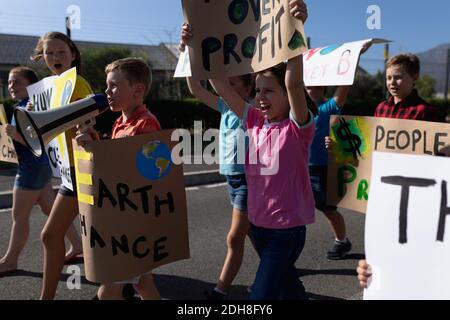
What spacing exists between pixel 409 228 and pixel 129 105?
1633 mm

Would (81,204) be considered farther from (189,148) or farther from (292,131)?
(189,148)

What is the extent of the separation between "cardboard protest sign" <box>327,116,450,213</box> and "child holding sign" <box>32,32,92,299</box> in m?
1.74

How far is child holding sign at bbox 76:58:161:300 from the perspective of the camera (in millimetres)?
2553

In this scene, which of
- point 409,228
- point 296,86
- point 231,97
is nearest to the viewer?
point 409,228

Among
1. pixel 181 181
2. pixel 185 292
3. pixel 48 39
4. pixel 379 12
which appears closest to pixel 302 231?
pixel 181 181

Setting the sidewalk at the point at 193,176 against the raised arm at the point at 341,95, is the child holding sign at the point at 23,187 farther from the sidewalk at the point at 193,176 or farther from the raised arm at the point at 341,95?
the sidewalk at the point at 193,176

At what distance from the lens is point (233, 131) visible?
3.14 m

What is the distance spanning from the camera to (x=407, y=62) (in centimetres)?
338

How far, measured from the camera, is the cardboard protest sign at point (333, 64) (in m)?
3.43

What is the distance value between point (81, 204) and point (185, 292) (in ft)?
4.58

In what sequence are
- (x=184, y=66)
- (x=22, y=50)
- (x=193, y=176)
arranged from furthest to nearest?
(x=22, y=50) → (x=193, y=176) → (x=184, y=66)

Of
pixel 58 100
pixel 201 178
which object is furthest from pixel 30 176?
pixel 201 178

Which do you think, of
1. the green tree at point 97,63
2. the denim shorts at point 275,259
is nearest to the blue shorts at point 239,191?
the denim shorts at point 275,259

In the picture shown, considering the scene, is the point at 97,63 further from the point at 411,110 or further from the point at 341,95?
the point at 411,110
